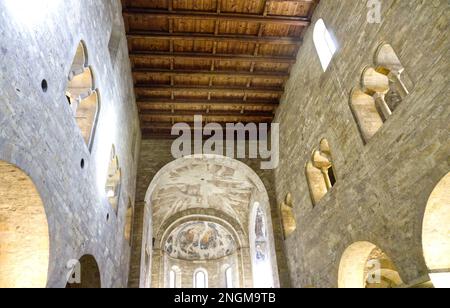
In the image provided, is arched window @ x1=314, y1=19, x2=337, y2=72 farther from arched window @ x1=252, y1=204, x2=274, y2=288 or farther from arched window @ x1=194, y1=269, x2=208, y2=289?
arched window @ x1=194, y1=269, x2=208, y2=289

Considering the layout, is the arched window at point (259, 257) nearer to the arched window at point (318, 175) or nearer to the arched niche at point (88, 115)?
the arched window at point (318, 175)

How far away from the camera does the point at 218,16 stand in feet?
30.7

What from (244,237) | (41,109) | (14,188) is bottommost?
(14,188)

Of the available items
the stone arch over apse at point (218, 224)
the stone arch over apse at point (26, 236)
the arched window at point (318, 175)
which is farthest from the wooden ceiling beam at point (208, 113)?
the stone arch over apse at point (26, 236)

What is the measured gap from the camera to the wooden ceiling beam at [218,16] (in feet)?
29.7

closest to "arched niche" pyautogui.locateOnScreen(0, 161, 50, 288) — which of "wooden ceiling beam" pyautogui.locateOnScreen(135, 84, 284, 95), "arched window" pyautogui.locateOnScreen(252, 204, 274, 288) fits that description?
"wooden ceiling beam" pyautogui.locateOnScreen(135, 84, 284, 95)

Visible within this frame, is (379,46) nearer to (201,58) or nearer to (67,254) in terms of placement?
(201,58)

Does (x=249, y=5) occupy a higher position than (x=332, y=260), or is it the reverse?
(x=249, y=5)

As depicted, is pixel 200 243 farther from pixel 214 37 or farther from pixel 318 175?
pixel 214 37

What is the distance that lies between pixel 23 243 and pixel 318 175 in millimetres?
7539

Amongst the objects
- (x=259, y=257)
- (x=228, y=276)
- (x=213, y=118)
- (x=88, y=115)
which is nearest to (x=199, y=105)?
(x=213, y=118)

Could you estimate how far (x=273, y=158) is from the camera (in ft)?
41.8
